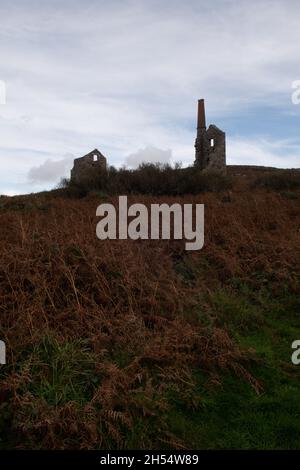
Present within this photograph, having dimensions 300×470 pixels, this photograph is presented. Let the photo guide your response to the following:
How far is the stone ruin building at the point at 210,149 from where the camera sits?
28.4 m

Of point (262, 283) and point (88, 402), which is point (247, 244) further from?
point (88, 402)

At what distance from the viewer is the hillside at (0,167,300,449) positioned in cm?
417

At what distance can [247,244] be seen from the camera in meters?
9.43

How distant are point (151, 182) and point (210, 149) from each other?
12.6 meters

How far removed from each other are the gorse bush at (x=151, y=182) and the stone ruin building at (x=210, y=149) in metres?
8.88

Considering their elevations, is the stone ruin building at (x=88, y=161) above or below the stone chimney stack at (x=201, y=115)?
below

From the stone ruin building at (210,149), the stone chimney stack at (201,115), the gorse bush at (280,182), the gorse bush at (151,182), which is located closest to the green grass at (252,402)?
the gorse bush at (151,182)

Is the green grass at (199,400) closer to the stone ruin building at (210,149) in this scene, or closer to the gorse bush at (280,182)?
the gorse bush at (280,182)

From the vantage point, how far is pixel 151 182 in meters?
17.5

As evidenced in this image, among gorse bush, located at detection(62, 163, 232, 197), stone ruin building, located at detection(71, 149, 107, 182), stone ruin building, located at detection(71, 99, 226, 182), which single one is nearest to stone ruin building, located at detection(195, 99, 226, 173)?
stone ruin building, located at detection(71, 99, 226, 182)

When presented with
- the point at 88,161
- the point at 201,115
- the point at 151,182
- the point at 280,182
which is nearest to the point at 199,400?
the point at 151,182

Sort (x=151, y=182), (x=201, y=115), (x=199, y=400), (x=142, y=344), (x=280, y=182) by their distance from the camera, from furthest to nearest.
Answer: (x=201, y=115) → (x=280, y=182) → (x=151, y=182) → (x=142, y=344) → (x=199, y=400)

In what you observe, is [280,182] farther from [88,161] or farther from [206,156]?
[88,161]
